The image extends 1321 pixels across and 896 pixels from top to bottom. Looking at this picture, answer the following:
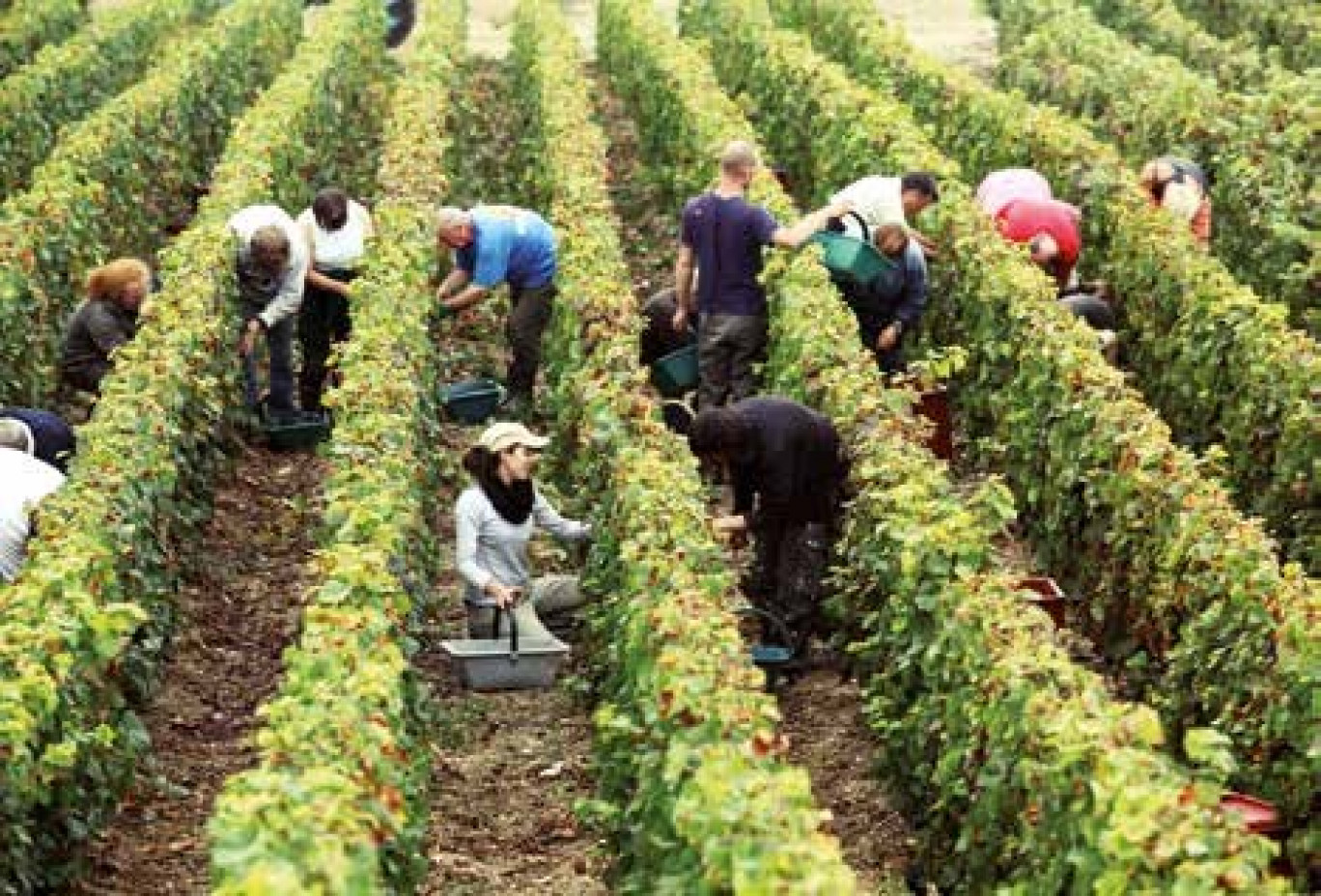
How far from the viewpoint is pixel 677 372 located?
1617 cm

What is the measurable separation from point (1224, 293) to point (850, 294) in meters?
2.12

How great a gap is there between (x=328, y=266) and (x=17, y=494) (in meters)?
4.85

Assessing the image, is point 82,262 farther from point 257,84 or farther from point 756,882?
point 756,882

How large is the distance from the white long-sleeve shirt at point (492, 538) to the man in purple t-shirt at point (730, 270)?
2.82 m

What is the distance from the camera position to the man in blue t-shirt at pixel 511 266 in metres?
16.4

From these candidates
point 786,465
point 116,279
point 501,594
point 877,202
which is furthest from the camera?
point 877,202

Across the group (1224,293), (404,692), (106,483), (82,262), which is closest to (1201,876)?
(404,692)

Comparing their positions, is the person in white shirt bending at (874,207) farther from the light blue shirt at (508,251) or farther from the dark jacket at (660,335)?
the light blue shirt at (508,251)

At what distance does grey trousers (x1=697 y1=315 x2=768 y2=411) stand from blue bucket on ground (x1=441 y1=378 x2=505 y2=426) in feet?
6.14

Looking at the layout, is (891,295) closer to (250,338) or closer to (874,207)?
(874,207)

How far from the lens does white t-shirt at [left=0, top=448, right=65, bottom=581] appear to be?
12.1 metres

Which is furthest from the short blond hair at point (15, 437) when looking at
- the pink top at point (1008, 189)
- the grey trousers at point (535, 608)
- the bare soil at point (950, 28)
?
the bare soil at point (950, 28)

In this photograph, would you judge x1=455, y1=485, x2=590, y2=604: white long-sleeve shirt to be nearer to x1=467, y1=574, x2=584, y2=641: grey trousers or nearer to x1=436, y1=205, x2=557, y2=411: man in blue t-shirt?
x1=467, y1=574, x2=584, y2=641: grey trousers

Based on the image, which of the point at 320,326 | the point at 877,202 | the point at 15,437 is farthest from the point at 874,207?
the point at 15,437
